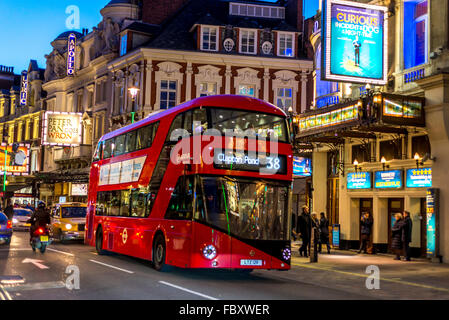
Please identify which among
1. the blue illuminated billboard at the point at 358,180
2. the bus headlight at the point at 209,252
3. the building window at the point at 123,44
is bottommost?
the bus headlight at the point at 209,252

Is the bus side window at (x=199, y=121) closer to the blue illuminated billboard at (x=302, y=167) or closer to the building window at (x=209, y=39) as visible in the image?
the blue illuminated billboard at (x=302, y=167)

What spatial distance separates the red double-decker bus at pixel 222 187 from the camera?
573 inches

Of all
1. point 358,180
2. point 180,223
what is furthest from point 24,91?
point 180,223

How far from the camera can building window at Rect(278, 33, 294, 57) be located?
1742 inches

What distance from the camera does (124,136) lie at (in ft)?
67.0

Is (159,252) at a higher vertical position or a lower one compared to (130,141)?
lower

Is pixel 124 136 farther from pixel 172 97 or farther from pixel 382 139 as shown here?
pixel 172 97

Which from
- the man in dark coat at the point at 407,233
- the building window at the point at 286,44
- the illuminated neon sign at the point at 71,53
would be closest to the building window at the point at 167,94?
the building window at the point at 286,44

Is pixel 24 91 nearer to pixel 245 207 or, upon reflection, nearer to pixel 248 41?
pixel 248 41

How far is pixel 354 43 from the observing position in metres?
22.2

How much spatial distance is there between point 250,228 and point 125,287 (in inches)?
140

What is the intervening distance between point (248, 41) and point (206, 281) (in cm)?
3142

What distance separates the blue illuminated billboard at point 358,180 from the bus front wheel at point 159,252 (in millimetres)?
11515
